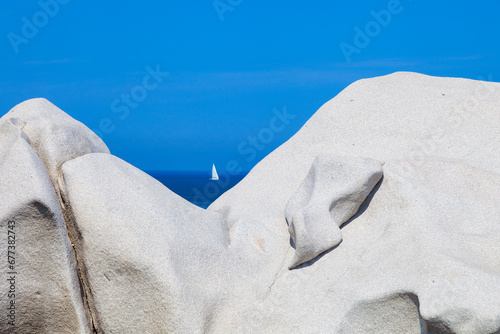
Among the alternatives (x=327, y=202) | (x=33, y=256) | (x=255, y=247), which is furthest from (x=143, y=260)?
(x=327, y=202)

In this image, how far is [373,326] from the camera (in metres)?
5.30

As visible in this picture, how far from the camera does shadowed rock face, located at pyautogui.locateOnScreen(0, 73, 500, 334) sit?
5.25m

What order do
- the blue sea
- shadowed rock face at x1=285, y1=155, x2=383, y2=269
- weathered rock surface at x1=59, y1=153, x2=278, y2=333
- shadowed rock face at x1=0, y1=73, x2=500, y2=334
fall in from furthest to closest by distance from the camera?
the blue sea, shadowed rock face at x1=285, y1=155, x2=383, y2=269, weathered rock surface at x1=59, y1=153, x2=278, y2=333, shadowed rock face at x1=0, y1=73, x2=500, y2=334

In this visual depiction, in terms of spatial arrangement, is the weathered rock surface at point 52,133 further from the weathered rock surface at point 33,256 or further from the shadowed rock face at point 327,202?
the shadowed rock face at point 327,202

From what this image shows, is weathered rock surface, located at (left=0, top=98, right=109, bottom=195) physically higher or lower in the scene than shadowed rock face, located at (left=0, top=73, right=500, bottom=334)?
higher

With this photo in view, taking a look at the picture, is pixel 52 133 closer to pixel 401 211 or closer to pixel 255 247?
pixel 255 247

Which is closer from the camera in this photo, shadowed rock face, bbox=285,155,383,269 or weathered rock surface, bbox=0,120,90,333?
weathered rock surface, bbox=0,120,90,333

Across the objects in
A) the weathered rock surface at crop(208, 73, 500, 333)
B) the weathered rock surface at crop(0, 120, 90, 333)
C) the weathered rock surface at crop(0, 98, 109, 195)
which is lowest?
the weathered rock surface at crop(208, 73, 500, 333)

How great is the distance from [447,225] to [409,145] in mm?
1354

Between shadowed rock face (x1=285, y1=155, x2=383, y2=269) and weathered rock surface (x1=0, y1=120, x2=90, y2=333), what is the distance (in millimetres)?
2245

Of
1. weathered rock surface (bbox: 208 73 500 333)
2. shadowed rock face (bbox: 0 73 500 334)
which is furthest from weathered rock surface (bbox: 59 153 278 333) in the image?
weathered rock surface (bbox: 208 73 500 333)

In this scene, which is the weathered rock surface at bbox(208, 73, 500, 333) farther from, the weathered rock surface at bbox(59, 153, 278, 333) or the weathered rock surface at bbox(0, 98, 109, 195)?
the weathered rock surface at bbox(0, 98, 109, 195)

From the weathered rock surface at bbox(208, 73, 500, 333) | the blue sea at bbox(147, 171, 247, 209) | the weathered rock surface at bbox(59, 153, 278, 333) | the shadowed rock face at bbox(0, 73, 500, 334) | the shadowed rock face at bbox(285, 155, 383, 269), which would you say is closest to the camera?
the weathered rock surface at bbox(208, 73, 500, 333)

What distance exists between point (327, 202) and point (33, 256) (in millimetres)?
2942
